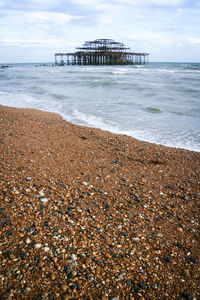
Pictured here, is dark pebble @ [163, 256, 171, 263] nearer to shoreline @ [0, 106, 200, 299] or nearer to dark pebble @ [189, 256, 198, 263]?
shoreline @ [0, 106, 200, 299]

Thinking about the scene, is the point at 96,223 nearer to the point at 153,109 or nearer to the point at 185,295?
the point at 185,295

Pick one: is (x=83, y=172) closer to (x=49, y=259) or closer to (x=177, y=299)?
(x=49, y=259)

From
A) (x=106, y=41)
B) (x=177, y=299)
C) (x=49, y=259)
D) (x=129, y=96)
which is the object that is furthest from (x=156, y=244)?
(x=106, y=41)

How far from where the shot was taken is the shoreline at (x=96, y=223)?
7.21ft

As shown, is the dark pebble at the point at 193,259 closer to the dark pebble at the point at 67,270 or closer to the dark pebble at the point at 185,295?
the dark pebble at the point at 185,295

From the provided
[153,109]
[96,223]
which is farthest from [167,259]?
[153,109]

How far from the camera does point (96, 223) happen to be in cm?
299

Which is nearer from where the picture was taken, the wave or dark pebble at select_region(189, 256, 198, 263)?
dark pebble at select_region(189, 256, 198, 263)

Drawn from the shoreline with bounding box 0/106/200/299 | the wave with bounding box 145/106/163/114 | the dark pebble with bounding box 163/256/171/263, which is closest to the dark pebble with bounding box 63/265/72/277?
the shoreline with bounding box 0/106/200/299

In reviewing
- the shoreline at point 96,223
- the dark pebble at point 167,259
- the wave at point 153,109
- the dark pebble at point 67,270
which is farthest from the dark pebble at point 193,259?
the wave at point 153,109

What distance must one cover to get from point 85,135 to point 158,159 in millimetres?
2414

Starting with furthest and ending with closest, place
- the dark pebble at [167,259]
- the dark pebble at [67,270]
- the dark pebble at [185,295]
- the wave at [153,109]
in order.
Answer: the wave at [153,109]
the dark pebble at [167,259]
the dark pebble at [67,270]
the dark pebble at [185,295]

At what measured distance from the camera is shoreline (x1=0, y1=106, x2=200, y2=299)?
86.5 inches

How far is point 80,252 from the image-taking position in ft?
8.21
